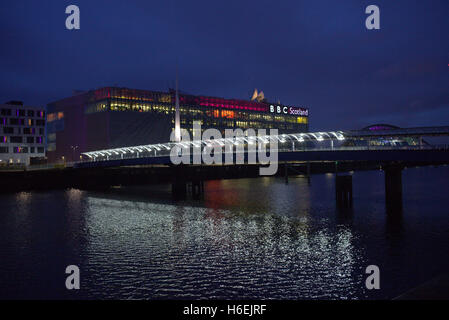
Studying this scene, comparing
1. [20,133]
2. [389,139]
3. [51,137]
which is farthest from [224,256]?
[51,137]

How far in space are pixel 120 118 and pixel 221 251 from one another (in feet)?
299

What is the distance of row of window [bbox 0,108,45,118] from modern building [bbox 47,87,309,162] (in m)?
9.74

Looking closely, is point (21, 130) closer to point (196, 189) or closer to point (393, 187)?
point (196, 189)

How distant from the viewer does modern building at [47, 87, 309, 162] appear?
362ft

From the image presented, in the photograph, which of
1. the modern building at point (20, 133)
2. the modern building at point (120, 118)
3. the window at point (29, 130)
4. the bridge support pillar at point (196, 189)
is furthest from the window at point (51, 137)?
the bridge support pillar at point (196, 189)

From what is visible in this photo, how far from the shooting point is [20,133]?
108438 millimetres

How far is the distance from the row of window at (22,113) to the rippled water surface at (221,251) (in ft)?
233

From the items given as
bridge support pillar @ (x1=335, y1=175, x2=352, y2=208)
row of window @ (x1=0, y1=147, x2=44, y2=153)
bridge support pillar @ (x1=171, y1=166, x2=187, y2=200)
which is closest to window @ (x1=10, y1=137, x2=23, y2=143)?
row of window @ (x1=0, y1=147, x2=44, y2=153)

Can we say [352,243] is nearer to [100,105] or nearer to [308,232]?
[308,232]

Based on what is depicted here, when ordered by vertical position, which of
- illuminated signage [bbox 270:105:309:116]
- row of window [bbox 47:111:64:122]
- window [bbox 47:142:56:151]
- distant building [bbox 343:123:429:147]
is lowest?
distant building [bbox 343:123:429:147]

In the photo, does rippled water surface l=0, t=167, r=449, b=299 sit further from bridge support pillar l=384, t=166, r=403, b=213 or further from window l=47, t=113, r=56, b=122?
window l=47, t=113, r=56, b=122
